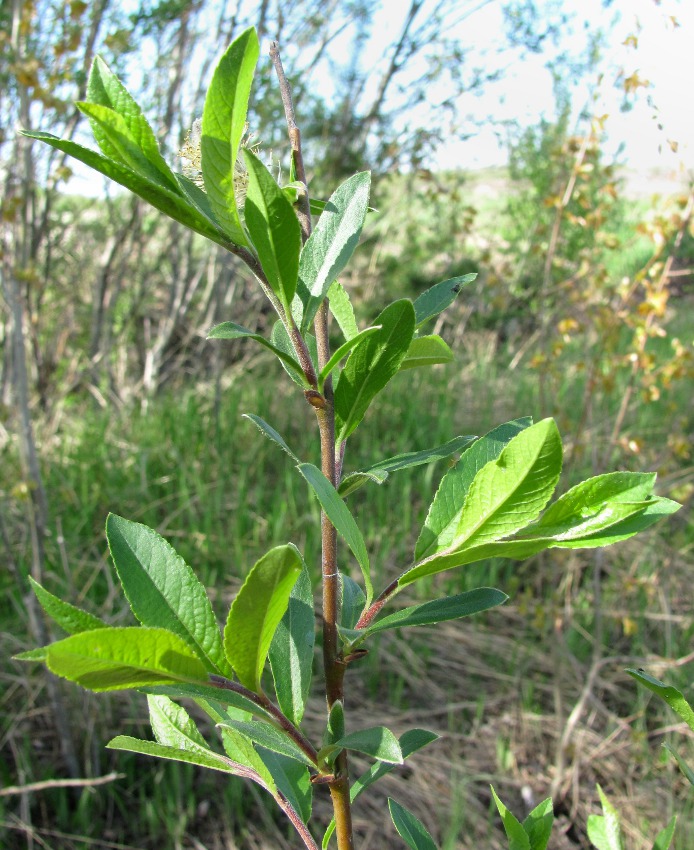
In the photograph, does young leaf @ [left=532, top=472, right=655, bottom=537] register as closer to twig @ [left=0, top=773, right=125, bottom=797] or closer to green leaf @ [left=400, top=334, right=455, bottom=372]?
green leaf @ [left=400, top=334, right=455, bottom=372]

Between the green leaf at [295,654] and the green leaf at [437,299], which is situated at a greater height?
the green leaf at [437,299]

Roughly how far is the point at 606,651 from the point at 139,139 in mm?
2407

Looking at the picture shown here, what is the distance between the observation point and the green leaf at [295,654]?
440mm

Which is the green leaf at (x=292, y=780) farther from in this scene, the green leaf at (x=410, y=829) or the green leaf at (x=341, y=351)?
the green leaf at (x=341, y=351)

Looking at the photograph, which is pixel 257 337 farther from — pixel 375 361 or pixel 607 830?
pixel 607 830

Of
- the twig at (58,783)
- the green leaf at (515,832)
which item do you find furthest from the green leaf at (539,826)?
the twig at (58,783)

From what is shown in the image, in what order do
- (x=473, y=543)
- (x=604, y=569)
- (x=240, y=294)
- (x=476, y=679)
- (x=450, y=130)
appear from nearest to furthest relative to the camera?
1. (x=473, y=543)
2. (x=476, y=679)
3. (x=604, y=569)
4. (x=450, y=130)
5. (x=240, y=294)

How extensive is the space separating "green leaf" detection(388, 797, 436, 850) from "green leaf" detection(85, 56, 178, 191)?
0.38 metres

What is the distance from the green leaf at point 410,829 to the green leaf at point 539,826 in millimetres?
61

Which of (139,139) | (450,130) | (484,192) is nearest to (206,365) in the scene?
(450,130)

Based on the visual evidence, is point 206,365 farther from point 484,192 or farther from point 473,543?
point 484,192

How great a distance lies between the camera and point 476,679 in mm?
2357

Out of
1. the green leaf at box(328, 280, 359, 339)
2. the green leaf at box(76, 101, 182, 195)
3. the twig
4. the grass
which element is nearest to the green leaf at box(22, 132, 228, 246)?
the green leaf at box(76, 101, 182, 195)

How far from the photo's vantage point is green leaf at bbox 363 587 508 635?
1.32ft
